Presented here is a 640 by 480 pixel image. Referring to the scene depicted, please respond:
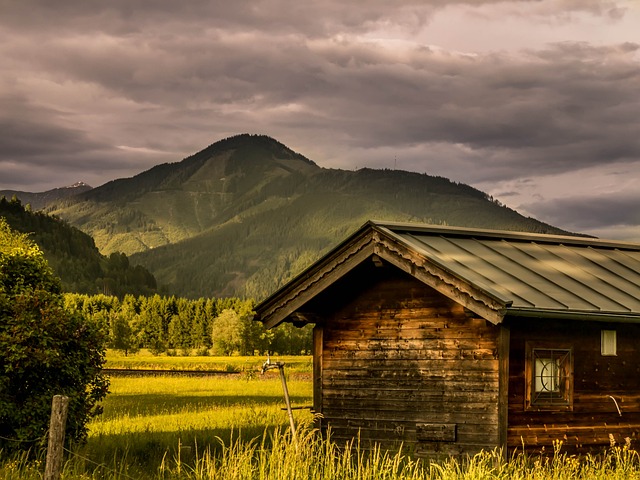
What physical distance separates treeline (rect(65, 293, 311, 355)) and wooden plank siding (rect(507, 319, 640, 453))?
88869 millimetres

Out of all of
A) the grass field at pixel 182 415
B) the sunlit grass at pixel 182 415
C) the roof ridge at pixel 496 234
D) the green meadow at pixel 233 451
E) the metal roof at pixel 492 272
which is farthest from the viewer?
the sunlit grass at pixel 182 415

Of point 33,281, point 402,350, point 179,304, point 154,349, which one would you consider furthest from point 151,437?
point 179,304

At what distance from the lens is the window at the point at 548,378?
55.6 ft

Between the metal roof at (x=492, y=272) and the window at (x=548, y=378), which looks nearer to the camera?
the metal roof at (x=492, y=272)

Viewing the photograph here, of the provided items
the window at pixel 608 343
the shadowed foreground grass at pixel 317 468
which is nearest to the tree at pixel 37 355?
the shadowed foreground grass at pixel 317 468

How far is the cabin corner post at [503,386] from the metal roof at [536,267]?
0.81 m

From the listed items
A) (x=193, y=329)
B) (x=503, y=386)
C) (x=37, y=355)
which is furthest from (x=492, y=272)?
(x=193, y=329)

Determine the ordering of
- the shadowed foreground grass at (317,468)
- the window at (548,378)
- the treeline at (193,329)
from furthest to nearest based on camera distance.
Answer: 1. the treeline at (193,329)
2. the window at (548,378)
3. the shadowed foreground grass at (317,468)

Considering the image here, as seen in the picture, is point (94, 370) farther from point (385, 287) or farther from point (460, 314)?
point (460, 314)

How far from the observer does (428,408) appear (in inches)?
690

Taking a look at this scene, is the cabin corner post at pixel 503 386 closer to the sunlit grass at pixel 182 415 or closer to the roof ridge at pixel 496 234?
the roof ridge at pixel 496 234

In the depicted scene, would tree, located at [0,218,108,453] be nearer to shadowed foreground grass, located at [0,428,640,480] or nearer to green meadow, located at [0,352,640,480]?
green meadow, located at [0,352,640,480]

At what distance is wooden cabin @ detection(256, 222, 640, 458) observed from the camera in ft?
54.9

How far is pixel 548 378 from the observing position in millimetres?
17312
